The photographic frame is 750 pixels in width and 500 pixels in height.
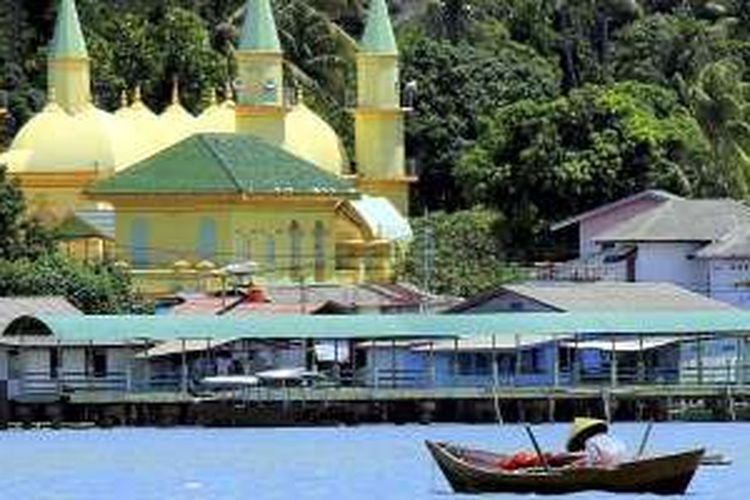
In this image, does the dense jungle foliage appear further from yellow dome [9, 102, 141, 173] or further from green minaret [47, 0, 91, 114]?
yellow dome [9, 102, 141, 173]

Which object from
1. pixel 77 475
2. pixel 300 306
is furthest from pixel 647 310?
pixel 77 475

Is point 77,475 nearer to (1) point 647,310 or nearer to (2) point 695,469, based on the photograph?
(2) point 695,469

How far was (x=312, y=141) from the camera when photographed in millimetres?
147875

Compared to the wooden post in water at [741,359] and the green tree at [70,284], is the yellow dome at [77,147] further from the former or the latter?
the wooden post in water at [741,359]

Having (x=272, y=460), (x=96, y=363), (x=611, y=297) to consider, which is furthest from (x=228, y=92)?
(x=272, y=460)

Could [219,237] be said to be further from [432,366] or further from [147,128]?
[432,366]

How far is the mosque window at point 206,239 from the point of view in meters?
137

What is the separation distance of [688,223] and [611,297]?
9.09 meters

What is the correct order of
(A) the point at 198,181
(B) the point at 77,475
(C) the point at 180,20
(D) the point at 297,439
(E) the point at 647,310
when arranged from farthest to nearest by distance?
1. (C) the point at 180,20
2. (A) the point at 198,181
3. (E) the point at 647,310
4. (D) the point at 297,439
5. (B) the point at 77,475

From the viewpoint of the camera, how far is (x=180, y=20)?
509 ft

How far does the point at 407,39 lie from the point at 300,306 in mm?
40099

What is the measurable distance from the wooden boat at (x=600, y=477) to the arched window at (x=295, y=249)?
5689 cm

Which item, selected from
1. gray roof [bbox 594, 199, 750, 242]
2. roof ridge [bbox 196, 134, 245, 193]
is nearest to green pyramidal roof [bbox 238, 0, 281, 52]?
roof ridge [bbox 196, 134, 245, 193]

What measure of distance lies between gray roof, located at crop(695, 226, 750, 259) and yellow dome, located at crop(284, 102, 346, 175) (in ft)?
62.5
